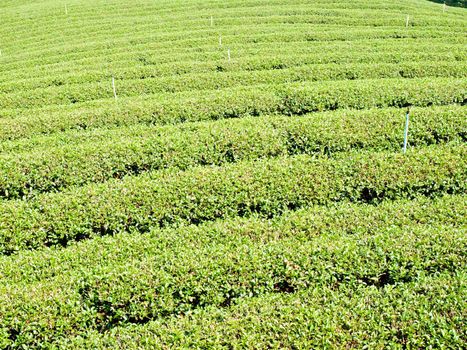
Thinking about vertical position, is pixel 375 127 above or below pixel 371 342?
above

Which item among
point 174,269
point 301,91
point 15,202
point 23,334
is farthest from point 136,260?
point 301,91

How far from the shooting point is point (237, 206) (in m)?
11.1

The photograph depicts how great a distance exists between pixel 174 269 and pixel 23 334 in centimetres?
283

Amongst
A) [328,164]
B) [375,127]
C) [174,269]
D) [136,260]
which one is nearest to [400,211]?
[328,164]

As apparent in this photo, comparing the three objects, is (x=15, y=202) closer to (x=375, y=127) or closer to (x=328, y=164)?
(x=328, y=164)

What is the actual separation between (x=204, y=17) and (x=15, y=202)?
78.7 ft

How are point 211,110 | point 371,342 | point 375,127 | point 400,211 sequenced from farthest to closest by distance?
1. point 211,110
2. point 375,127
3. point 400,211
4. point 371,342

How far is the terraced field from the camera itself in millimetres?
7617

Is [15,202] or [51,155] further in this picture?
[51,155]

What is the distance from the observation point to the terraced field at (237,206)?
25.0 feet

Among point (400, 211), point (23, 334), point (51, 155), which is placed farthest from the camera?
point (51, 155)

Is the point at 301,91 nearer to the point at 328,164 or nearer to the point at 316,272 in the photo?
the point at 328,164

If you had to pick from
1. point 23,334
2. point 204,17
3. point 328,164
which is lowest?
point 23,334

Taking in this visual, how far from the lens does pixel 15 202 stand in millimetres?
11461
